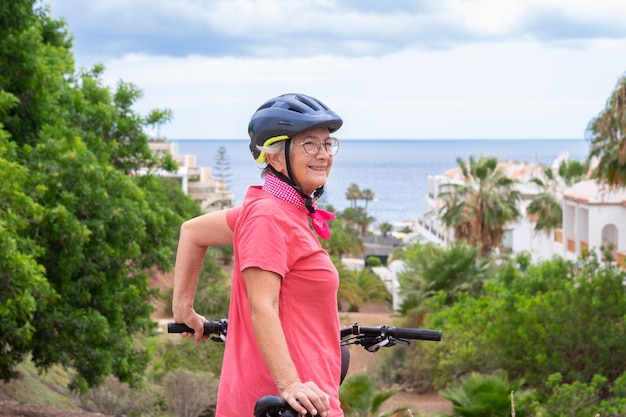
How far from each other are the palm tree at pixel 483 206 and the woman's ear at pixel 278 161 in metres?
44.4

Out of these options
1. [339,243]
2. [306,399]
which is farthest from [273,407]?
[339,243]

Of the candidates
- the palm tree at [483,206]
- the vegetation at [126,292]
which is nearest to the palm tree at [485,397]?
the vegetation at [126,292]

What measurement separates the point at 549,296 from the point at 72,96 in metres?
11.3

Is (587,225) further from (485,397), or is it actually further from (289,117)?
(289,117)

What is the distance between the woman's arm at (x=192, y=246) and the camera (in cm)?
334

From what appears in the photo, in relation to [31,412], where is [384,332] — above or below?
above

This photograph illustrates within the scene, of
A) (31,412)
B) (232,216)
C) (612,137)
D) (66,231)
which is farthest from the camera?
(612,137)

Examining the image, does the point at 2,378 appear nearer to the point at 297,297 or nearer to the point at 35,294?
the point at 35,294

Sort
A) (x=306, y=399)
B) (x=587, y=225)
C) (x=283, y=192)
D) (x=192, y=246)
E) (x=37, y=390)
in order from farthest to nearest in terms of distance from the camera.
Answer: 1. (x=587, y=225)
2. (x=37, y=390)
3. (x=192, y=246)
4. (x=283, y=192)
5. (x=306, y=399)

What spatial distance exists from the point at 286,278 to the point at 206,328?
2.34 feet

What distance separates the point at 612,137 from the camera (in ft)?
66.2

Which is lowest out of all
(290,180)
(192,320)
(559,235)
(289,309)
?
(559,235)

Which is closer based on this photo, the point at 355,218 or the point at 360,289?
the point at 360,289

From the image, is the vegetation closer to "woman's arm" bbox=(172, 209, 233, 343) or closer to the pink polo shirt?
"woman's arm" bbox=(172, 209, 233, 343)
